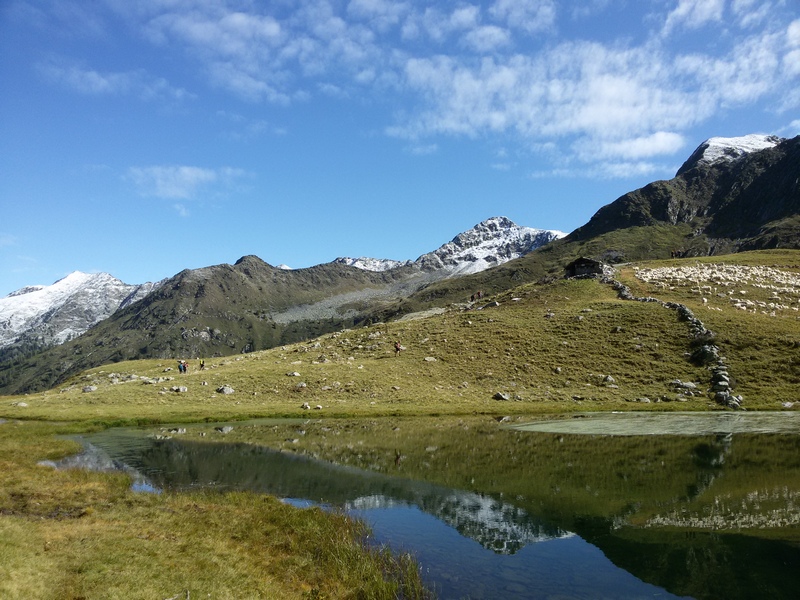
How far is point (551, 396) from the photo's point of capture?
204 feet

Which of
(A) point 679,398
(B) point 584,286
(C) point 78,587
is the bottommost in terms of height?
(A) point 679,398

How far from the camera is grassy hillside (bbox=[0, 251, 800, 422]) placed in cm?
5856

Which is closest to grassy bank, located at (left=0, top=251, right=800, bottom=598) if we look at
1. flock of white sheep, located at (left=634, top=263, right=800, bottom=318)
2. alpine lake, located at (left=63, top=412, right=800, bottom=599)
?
flock of white sheep, located at (left=634, top=263, right=800, bottom=318)

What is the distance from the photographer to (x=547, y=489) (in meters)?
25.8

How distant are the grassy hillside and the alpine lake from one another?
35.8 feet

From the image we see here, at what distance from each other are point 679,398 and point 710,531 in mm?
43348

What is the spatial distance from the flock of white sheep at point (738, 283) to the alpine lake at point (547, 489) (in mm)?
40271

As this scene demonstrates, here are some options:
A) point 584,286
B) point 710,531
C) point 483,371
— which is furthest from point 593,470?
point 584,286

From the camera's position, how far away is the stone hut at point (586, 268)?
10659 centimetres

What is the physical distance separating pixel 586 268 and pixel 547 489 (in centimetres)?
8941

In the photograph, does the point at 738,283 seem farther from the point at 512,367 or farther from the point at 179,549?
the point at 179,549

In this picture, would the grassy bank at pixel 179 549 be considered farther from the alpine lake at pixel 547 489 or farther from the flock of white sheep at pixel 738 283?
the flock of white sheep at pixel 738 283

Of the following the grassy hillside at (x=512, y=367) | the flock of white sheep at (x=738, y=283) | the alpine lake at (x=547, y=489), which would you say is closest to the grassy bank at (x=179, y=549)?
the alpine lake at (x=547, y=489)

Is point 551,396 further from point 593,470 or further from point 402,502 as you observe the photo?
point 402,502
